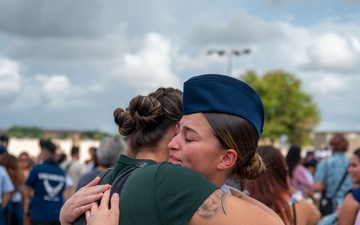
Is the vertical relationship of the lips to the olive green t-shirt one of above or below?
above

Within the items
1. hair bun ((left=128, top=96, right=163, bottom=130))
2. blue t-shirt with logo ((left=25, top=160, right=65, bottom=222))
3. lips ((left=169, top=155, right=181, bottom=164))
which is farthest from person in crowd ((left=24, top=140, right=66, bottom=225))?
lips ((left=169, top=155, right=181, bottom=164))

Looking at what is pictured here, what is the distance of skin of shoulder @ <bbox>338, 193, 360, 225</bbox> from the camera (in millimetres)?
4453

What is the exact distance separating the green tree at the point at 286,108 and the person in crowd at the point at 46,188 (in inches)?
2167

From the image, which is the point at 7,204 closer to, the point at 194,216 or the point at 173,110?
the point at 173,110

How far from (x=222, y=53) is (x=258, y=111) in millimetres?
31312

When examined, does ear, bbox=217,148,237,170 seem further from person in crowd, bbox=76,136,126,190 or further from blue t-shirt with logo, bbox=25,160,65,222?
blue t-shirt with logo, bbox=25,160,65,222

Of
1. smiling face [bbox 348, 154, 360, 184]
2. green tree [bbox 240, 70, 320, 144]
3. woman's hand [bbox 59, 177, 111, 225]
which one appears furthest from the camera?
green tree [bbox 240, 70, 320, 144]

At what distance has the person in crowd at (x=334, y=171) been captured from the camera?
8.45 m

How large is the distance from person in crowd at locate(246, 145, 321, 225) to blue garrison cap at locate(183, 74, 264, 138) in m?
2.31

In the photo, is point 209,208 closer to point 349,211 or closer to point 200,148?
point 200,148

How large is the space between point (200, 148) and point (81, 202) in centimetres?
57

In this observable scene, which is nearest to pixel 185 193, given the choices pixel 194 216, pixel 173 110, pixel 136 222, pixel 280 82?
pixel 194 216

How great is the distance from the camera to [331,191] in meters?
8.65

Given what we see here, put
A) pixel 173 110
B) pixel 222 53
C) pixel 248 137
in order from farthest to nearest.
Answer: pixel 222 53, pixel 173 110, pixel 248 137
